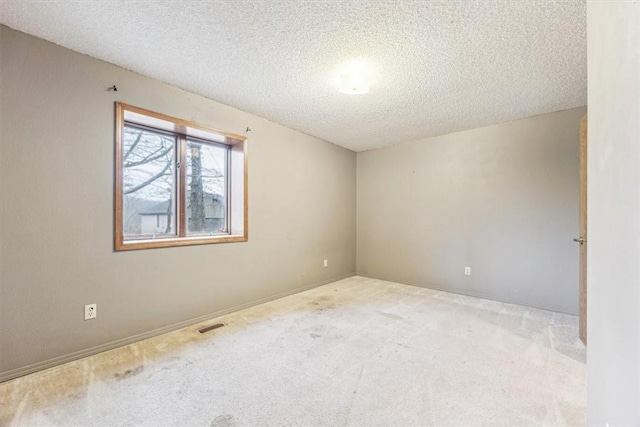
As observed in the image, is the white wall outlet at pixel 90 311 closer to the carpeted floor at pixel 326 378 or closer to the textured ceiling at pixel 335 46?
the carpeted floor at pixel 326 378

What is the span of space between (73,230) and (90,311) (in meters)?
0.63

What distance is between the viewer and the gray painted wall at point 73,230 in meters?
1.87

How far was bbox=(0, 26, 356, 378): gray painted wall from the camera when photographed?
1869mm

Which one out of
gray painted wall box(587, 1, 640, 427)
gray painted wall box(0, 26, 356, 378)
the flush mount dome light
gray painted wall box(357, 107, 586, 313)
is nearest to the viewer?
gray painted wall box(587, 1, 640, 427)

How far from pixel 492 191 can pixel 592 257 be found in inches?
118

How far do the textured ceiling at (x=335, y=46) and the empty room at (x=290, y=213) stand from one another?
19 millimetres

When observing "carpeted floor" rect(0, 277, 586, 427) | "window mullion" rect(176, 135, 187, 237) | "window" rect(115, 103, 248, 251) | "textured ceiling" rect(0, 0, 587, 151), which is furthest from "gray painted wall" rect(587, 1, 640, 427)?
"window mullion" rect(176, 135, 187, 237)

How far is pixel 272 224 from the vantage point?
364 cm

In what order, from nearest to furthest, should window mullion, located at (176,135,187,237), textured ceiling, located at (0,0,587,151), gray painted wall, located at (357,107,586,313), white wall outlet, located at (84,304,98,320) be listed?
textured ceiling, located at (0,0,587,151)
white wall outlet, located at (84,304,98,320)
window mullion, located at (176,135,187,237)
gray painted wall, located at (357,107,586,313)

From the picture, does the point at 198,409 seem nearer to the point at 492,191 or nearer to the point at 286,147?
the point at 286,147

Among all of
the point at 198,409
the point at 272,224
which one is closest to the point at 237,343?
the point at 198,409

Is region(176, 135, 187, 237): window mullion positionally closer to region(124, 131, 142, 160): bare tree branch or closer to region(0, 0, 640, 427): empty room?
region(0, 0, 640, 427): empty room

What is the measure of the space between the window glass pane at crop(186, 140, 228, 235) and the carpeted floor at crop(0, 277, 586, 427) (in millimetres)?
1067

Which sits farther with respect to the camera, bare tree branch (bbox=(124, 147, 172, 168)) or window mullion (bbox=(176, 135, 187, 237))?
window mullion (bbox=(176, 135, 187, 237))
